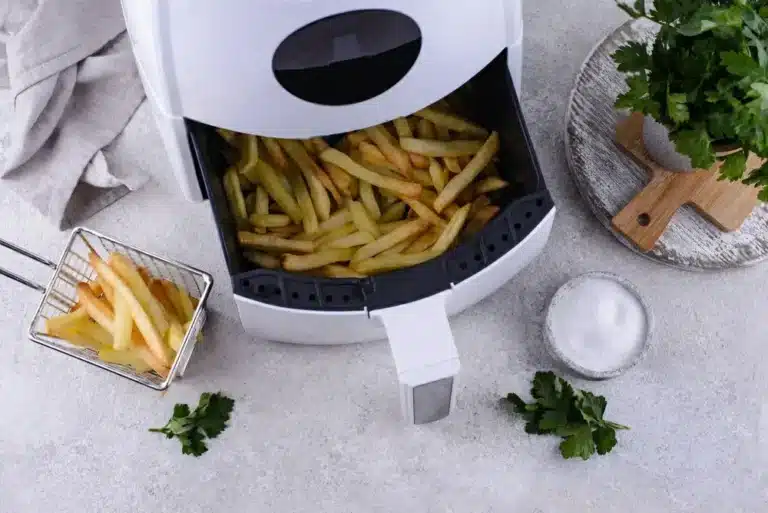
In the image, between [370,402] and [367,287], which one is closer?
[367,287]

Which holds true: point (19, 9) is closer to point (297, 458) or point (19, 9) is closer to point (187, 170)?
point (187, 170)

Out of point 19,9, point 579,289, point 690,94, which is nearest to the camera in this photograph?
point 690,94

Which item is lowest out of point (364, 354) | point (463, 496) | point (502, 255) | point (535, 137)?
point (463, 496)

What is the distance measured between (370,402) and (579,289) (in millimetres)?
331

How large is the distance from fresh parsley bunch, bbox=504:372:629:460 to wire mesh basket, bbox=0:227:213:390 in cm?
46

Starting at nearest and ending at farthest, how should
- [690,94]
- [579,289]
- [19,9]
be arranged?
[690,94] → [579,289] → [19,9]

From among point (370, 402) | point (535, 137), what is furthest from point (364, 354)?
point (535, 137)

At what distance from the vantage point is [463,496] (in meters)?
1.13

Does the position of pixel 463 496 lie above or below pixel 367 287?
below

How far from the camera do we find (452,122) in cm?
105

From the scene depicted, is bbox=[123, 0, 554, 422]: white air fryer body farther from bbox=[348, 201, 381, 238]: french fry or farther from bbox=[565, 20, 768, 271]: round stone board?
bbox=[565, 20, 768, 271]: round stone board

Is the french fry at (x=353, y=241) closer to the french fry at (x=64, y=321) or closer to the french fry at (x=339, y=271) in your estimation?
the french fry at (x=339, y=271)

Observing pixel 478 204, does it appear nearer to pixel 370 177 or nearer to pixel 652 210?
pixel 370 177

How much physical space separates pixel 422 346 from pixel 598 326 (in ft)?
1.10
